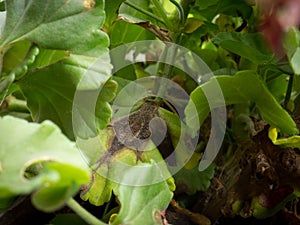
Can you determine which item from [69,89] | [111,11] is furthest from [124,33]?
[69,89]

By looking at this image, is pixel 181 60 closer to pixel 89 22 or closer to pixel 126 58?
pixel 126 58

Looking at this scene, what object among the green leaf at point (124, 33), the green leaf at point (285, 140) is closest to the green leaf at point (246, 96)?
the green leaf at point (285, 140)

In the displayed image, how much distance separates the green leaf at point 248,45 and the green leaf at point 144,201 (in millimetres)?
125

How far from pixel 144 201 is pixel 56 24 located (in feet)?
0.41

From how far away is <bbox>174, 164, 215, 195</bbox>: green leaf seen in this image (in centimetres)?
46

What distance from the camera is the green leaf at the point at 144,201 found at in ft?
1.03

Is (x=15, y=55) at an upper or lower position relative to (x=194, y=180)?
upper

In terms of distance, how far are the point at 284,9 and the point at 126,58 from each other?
26 cm

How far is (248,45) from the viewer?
16.1 inches

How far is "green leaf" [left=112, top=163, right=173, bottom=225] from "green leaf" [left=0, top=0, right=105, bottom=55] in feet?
0.29

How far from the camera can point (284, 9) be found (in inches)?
10.8

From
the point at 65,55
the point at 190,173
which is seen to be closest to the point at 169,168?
the point at 190,173

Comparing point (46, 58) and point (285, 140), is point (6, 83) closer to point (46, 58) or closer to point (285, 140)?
point (46, 58)

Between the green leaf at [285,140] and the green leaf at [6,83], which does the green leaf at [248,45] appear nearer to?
the green leaf at [285,140]
